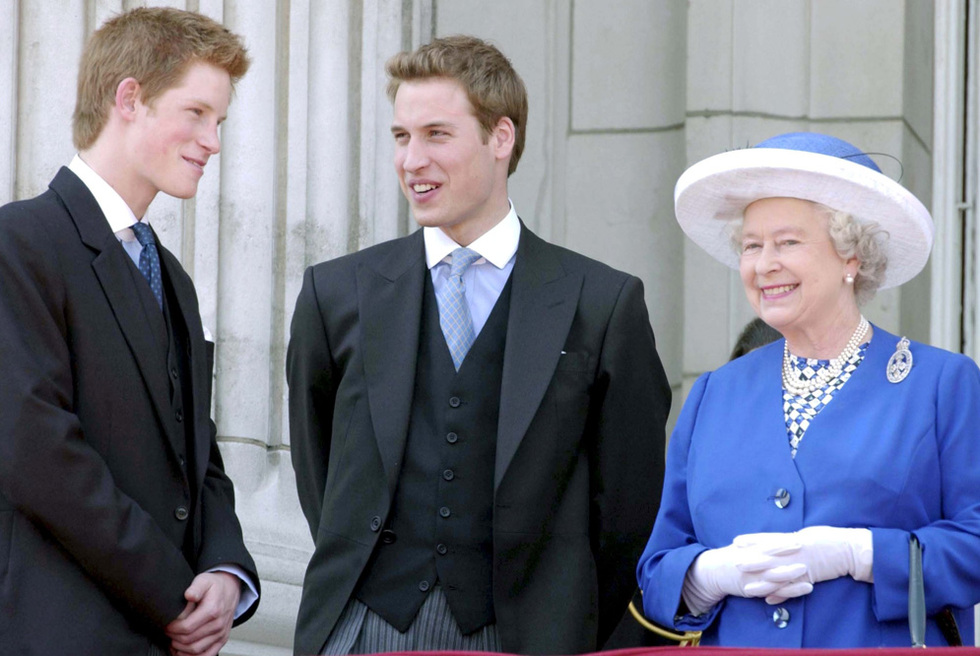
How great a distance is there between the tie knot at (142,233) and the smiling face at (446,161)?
0.59m

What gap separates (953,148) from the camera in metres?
5.90

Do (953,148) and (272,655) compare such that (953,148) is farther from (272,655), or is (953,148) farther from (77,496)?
(77,496)

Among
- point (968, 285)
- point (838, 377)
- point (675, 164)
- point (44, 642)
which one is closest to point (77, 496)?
point (44, 642)

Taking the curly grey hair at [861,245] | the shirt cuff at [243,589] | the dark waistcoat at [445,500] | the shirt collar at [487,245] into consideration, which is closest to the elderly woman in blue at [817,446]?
the curly grey hair at [861,245]

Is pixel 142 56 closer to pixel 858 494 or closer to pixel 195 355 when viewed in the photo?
pixel 195 355

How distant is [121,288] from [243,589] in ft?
2.29

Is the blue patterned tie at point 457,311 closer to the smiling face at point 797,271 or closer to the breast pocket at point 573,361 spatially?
the breast pocket at point 573,361

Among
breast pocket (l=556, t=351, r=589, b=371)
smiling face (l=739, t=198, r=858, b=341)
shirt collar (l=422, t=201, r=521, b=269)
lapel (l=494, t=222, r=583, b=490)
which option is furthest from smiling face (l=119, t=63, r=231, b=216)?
smiling face (l=739, t=198, r=858, b=341)

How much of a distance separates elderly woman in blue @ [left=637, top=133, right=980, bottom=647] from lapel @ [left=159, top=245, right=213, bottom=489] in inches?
37.8

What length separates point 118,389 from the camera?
322 centimetres

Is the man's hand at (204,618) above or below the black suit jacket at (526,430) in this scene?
below

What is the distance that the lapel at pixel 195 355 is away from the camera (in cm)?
343

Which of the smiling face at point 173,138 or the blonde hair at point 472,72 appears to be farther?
the blonde hair at point 472,72

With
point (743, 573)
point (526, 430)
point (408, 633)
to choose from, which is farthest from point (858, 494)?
point (408, 633)
